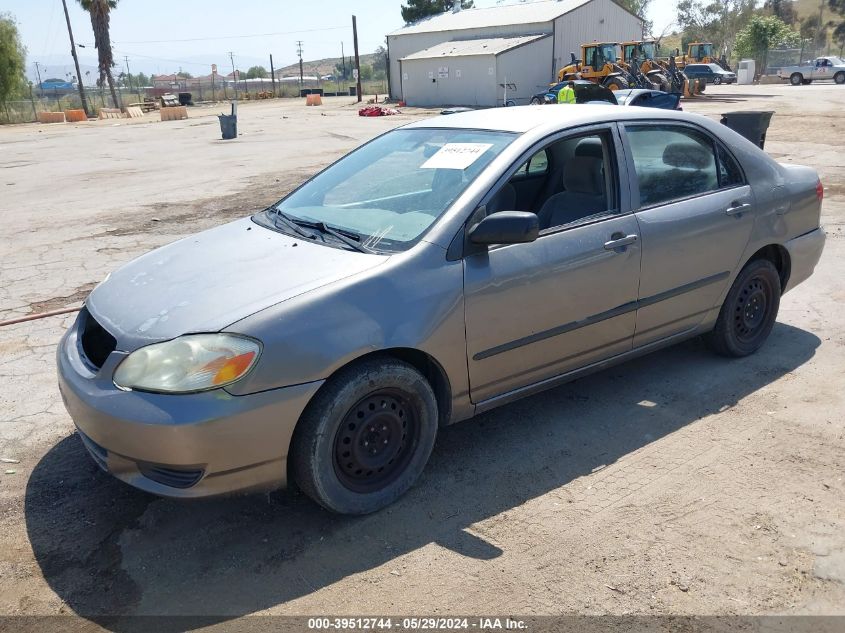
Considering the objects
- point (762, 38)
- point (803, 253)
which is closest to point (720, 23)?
point (762, 38)

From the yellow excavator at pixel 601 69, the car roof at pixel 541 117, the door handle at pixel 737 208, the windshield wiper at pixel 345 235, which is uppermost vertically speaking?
the yellow excavator at pixel 601 69

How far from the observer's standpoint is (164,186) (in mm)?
13375

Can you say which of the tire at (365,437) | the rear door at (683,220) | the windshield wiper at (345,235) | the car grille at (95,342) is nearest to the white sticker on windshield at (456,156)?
the windshield wiper at (345,235)

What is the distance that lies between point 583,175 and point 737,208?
3.42 feet

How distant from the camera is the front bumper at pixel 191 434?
2666 millimetres

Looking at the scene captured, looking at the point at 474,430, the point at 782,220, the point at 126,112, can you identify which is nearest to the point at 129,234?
the point at 474,430

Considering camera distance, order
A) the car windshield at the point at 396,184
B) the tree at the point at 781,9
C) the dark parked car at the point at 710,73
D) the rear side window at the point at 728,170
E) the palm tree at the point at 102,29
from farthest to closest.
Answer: the tree at the point at 781,9
the palm tree at the point at 102,29
the dark parked car at the point at 710,73
the rear side window at the point at 728,170
the car windshield at the point at 396,184

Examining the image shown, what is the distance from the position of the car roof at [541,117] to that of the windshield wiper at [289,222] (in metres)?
0.98

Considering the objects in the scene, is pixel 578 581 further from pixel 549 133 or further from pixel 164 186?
pixel 164 186

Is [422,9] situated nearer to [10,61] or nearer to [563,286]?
[10,61]

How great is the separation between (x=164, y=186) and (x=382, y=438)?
1160 cm

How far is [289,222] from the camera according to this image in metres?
3.84

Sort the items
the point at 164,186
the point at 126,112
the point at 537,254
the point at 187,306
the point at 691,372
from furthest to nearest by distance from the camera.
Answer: the point at 126,112 < the point at 164,186 < the point at 691,372 < the point at 537,254 < the point at 187,306

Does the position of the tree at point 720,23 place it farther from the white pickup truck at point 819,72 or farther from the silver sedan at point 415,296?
the silver sedan at point 415,296
